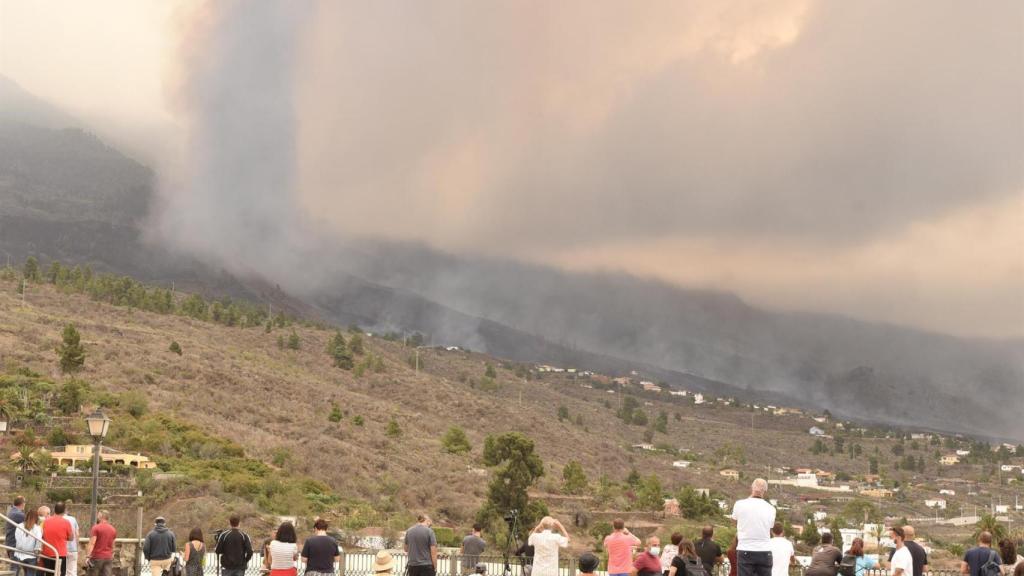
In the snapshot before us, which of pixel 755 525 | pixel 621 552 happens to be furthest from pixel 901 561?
pixel 621 552

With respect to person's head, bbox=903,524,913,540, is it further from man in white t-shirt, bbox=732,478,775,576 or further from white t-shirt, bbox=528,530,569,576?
white t-shirt, bbox=528,530,569,576

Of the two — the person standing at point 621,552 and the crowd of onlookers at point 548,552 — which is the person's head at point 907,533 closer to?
the crowd of onlookers at point 548,552

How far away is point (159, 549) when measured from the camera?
65.5 feet

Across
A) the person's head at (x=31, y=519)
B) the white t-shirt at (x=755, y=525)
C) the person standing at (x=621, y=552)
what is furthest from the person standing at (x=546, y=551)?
the person's head at (x=31, y=519)

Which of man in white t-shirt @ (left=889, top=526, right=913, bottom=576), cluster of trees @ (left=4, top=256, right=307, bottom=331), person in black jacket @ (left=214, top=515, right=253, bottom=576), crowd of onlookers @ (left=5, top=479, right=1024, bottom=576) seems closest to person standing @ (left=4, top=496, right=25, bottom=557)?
crowd of onlookers @ (left=5, top=479, right=1024, bottom=576)

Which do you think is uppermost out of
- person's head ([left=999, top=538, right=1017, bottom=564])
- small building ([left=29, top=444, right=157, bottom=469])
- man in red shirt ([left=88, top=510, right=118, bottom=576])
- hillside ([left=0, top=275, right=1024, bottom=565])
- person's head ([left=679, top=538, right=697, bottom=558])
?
hillside ([left=0, top=275, right=1024, bottom=565])

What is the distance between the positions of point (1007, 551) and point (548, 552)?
650cm

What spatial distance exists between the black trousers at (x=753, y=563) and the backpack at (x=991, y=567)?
349 cm

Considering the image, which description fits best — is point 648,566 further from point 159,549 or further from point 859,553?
point 159,549

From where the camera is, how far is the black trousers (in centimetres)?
1459

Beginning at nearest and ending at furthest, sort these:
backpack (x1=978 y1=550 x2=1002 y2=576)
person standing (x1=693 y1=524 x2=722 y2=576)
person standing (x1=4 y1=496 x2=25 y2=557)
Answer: backpack (x1=978 y1=550 x2=1002 y2=576), person standing (x1=693 y1=524 x2=722 y2=576), person standing (x1=4 y1=496 x2=25 y2=557)

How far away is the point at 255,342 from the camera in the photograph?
120m

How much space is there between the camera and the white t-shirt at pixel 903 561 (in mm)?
15477

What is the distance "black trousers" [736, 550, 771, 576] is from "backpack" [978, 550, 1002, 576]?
349cm
